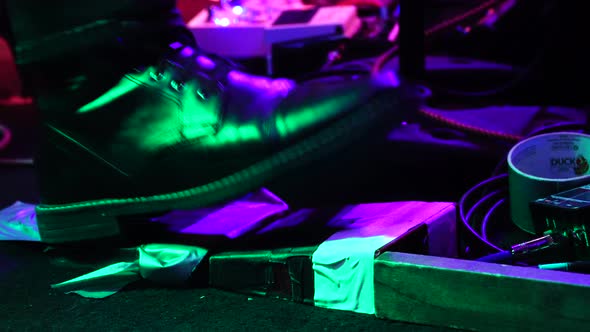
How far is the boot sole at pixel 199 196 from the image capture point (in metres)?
0.55

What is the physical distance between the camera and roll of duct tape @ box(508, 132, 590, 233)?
658 millimetres

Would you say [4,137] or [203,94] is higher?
[203,94]

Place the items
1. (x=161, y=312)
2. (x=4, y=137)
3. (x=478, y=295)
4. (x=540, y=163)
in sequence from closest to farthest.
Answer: (x=478, y=295)
(x=161, y=312)
(x=540, y=163)
(x=4, y=137)

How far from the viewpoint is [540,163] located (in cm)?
71

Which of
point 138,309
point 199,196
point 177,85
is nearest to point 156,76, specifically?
point 177,85

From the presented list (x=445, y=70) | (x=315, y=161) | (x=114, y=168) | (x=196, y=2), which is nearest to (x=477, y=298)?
(x=315, y=161)

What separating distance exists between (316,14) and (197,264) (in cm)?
89

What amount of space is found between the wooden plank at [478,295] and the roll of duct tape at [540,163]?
0.18 m

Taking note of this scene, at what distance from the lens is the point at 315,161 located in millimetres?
572

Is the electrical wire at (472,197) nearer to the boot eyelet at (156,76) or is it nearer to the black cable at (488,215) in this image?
the black cable at (488,215)

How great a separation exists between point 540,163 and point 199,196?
0.40 metres

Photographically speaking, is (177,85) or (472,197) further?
(472,197)

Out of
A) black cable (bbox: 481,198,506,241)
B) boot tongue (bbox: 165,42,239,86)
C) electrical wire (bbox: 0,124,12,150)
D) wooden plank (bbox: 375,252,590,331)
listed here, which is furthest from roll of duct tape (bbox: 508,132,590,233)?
electrical wire (bbox: 0,124,12,150)

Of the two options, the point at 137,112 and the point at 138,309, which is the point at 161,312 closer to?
the point at 138,309
